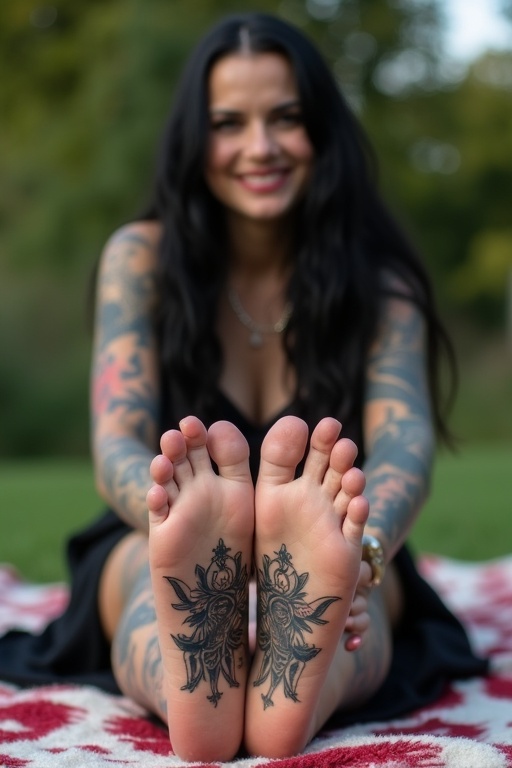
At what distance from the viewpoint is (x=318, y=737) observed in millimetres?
1260

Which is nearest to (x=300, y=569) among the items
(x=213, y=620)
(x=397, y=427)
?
(x=213, y=620)

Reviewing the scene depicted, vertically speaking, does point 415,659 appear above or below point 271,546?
below

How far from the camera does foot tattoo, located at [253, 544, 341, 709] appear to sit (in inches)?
44.3

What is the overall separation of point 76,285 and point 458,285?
14.6 feet

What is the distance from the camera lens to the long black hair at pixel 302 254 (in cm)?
182

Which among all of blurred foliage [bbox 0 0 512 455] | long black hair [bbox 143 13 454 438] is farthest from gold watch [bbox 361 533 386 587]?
blurred foliage [bbox 0 0 512 455]

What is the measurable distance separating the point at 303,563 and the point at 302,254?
2.93 ft

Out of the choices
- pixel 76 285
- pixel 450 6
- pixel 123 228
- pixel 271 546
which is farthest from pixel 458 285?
pixel 271 546

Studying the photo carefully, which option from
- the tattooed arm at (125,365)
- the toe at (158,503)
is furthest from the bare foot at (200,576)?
the tattooed arm at (125,365)

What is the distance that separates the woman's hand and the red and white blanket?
0.11 metres

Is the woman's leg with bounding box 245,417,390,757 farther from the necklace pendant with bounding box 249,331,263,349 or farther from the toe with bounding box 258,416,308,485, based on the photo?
the necklace pendant with bounding box 249,331,263,349

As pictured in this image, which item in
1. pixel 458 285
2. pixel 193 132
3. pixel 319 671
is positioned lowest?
pixel 458 285

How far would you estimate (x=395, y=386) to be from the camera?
1.79 m

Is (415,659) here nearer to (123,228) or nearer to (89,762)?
(89,762)
